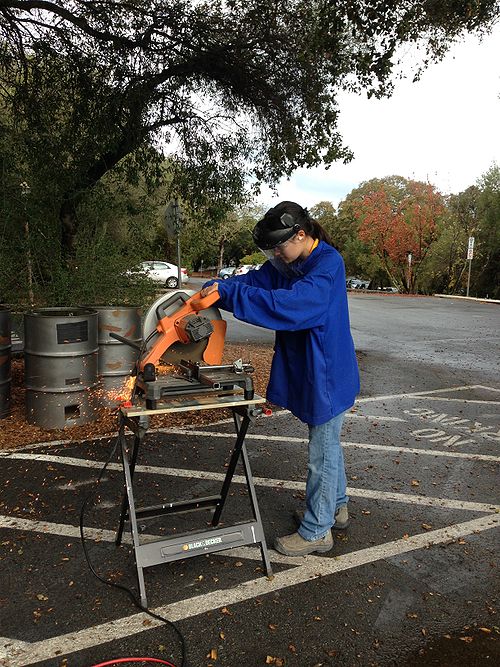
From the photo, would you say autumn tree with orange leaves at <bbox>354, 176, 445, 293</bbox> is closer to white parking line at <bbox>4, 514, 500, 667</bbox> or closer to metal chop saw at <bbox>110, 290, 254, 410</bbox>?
white parking line at <bbox>4, 514, 500, 667</bbox>

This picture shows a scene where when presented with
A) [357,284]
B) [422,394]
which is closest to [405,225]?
[357,284]

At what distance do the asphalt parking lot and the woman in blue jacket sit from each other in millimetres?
408

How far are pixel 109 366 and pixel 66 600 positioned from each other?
355 cm

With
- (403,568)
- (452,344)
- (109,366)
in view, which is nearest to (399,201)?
(452,344)

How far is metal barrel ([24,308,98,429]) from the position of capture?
5.48 meters

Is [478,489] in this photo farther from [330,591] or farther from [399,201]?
[399,201]

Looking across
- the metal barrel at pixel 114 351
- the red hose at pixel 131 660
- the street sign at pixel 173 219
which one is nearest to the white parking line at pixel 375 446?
the metal barrel at pixel 114 351

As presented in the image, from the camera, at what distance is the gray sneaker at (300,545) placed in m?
3.31

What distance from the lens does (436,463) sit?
502 cm

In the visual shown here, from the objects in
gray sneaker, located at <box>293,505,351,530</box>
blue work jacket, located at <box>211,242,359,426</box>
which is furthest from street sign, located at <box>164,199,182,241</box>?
gray sneaker, located at <box>293,505,351,530</box>

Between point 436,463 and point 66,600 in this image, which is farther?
point 436,463

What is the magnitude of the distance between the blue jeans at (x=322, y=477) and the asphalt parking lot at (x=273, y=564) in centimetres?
21

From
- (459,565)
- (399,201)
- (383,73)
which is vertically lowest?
(459,565)

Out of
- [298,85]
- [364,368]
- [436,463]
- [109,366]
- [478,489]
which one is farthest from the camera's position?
[364,368]
